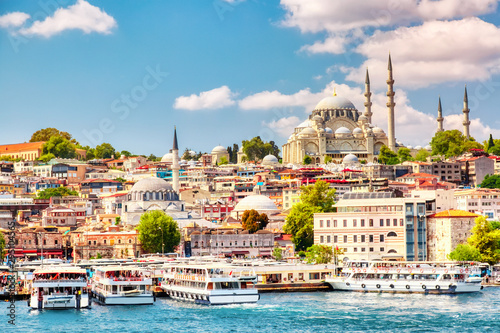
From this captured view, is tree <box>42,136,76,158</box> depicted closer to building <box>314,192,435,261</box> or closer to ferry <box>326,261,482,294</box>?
building <box>314,192,435,261</box>

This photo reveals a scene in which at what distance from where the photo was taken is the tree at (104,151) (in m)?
121

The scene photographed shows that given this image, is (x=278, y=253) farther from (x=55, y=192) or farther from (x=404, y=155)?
(x=404, y=155)

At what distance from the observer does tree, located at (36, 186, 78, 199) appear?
285 ft

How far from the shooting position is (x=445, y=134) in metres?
102

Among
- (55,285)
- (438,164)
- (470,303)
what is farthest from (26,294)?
(438,164)

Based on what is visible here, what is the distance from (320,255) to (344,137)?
5934cm

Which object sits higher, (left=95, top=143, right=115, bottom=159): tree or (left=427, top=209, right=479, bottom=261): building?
(left=95, top=143, right=115, bottom=159): tree

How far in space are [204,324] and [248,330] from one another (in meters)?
1.92

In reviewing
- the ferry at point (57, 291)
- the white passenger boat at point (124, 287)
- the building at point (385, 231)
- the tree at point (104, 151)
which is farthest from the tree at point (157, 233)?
the tree at point (104, 151)

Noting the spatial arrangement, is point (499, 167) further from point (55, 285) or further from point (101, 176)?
point (55, 285)

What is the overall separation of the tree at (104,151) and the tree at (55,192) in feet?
98.7

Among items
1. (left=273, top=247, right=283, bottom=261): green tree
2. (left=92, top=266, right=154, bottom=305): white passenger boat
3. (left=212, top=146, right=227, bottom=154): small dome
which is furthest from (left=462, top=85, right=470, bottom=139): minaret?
(left=92, top=266, right=154, bottom=305): white passenger boat

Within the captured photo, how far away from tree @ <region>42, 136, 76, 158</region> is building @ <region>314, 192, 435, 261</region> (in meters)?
65.0

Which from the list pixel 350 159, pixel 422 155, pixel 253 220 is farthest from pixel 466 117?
pixel 253 220
